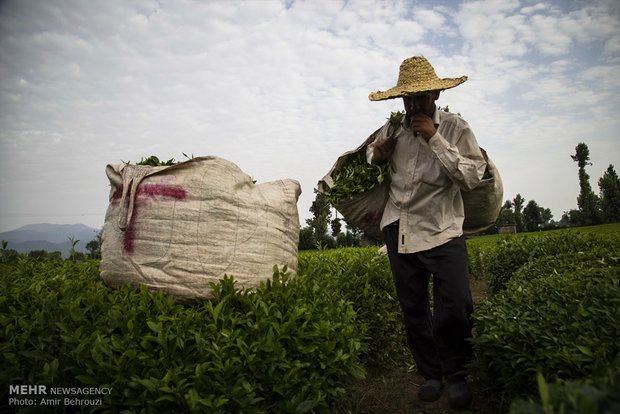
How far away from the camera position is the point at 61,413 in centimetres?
154

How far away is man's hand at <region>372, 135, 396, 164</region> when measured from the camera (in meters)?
2.77

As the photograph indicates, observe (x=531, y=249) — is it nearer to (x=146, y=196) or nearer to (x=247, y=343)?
(x=247, y=343)

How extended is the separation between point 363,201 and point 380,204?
0.49 ft

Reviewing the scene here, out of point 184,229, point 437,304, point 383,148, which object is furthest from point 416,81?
point 184,229

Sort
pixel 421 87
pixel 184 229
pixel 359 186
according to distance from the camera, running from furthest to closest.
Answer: pixel 359 186, pixel 421 87, pixel 184 229

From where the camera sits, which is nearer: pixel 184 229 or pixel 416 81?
pixel 184 229

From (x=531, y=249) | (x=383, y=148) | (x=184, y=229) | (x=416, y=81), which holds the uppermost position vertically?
(x=416, y=81)

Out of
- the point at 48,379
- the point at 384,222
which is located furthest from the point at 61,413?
the point at 384,222

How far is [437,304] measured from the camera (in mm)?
2701

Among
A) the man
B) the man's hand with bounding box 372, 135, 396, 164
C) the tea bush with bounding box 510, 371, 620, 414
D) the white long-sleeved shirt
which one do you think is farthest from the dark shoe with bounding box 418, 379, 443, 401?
the tea bush with bounding box 510, 371, 620, 414

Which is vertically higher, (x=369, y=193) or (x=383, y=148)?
(x=383, y=148)

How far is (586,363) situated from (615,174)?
52.0m

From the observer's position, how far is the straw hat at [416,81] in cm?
248

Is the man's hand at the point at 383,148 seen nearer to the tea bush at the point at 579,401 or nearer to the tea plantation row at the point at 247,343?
the tea plantation row at the point at 247,343
